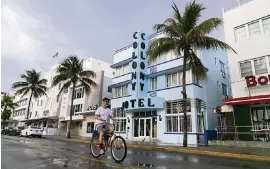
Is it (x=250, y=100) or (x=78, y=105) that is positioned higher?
(x=78, y=105)

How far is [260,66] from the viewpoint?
16656 millimetres

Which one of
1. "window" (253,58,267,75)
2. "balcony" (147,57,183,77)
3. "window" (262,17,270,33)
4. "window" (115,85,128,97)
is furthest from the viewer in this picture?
"window" (115,85,128,97)

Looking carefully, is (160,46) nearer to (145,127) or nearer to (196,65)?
Answer: (196,65)

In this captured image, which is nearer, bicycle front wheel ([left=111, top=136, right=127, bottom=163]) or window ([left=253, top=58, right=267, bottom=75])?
bicycle front wheel ([left=111, top=136, right=127, bottom=163])

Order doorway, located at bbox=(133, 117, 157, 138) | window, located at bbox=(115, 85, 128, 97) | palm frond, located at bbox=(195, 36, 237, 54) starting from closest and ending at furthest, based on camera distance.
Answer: palm frond, located at bbox=(195, 36, 237, 54) → doorway, located at bbox=(133, 117, 157, 138) → window, located at bbox=(115, 85, 128, 97)

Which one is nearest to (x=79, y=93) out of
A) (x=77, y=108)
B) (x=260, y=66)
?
(x=77, y=108)

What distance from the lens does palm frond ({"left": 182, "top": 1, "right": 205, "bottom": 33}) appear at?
52.9 feet

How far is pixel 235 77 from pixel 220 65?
868cm

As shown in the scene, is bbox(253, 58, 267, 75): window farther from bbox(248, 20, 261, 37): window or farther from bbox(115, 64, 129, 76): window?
bbox(115, 64, 129, 76): window

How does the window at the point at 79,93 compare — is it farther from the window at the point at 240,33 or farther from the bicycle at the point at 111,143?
the bicycle at the point at 111,143

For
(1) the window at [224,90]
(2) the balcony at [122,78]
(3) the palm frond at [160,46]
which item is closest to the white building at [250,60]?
(3) the palm frond at [160,46]

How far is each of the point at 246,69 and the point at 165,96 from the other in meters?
8.28

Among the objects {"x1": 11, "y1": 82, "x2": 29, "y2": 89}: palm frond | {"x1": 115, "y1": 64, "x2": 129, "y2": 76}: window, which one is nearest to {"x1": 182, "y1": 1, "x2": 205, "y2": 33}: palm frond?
{"x1": 115, "y1": 64, "x2": 129, "y2": 76}: window

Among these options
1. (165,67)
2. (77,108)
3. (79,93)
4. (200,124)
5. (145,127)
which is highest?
(165,67)
